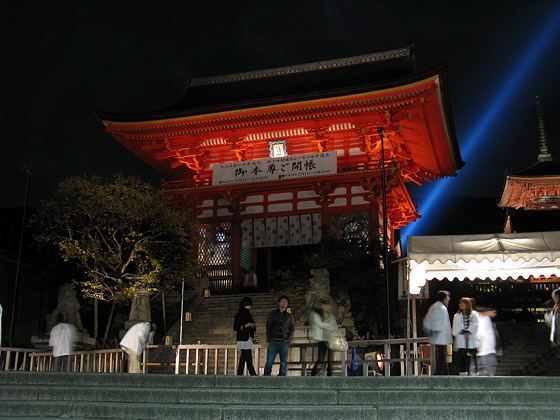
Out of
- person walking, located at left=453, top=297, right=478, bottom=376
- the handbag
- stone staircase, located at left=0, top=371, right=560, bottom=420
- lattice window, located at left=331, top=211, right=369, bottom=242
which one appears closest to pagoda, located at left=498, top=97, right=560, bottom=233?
lattice window, located at left=331, top=211, right=369, bottom=242

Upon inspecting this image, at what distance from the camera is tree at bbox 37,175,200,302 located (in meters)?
20.7

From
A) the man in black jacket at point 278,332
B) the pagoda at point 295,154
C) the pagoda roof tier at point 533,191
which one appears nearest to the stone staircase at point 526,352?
the pagoda at point 295,154

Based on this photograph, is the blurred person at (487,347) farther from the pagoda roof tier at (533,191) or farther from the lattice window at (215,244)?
the pagoda roof tier at (533,191)

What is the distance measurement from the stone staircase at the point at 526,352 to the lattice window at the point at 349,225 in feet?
20.6

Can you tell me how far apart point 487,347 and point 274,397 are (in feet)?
14.2

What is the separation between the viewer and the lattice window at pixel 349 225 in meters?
23.9

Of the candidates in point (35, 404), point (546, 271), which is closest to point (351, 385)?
point (35, 404)

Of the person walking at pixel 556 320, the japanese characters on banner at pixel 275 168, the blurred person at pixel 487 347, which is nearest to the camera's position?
the person walking at pixel 556 320

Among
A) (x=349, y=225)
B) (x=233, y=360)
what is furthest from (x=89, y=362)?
(x=349, y=225)

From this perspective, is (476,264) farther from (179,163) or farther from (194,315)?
(179,163)

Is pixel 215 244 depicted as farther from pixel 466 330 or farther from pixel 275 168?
pixel 466 330

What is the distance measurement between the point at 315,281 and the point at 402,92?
11441 mm

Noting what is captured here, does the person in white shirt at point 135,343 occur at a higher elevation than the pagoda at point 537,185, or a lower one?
lower

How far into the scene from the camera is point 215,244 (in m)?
25.8
